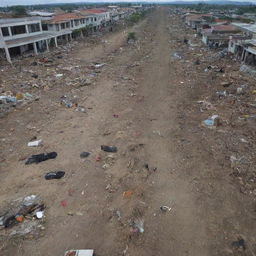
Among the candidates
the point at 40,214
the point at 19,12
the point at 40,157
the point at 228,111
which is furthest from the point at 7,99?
the point at 19,12

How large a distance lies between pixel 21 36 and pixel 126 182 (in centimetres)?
2464

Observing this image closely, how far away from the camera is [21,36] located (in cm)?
2556

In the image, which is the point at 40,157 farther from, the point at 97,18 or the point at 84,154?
the point at 97,18

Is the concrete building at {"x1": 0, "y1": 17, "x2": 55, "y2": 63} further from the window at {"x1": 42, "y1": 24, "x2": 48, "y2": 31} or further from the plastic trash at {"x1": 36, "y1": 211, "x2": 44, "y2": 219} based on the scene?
the plastic trash at {"x1": 36, "y1": 211, "x2": 44, "y2": 219}

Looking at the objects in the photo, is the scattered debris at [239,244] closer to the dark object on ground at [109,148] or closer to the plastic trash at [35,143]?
the dark object on ground at [109,148]

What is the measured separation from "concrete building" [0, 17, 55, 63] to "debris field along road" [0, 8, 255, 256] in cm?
1260

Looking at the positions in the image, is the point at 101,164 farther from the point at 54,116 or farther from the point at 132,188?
the point at 54,116

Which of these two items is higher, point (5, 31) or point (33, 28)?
point (5, 31)

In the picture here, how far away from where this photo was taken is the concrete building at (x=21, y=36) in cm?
2269

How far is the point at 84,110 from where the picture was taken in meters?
12.7

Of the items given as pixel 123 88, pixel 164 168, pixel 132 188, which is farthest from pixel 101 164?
pixel 123 88

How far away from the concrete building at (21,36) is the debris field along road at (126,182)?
12.6 metres

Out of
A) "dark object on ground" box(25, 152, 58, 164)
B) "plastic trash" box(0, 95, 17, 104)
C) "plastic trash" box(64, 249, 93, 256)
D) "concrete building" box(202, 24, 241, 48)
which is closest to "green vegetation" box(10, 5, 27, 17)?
"plastic trash" box(0, 95, 17, 104)

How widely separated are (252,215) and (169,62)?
60.0ft
